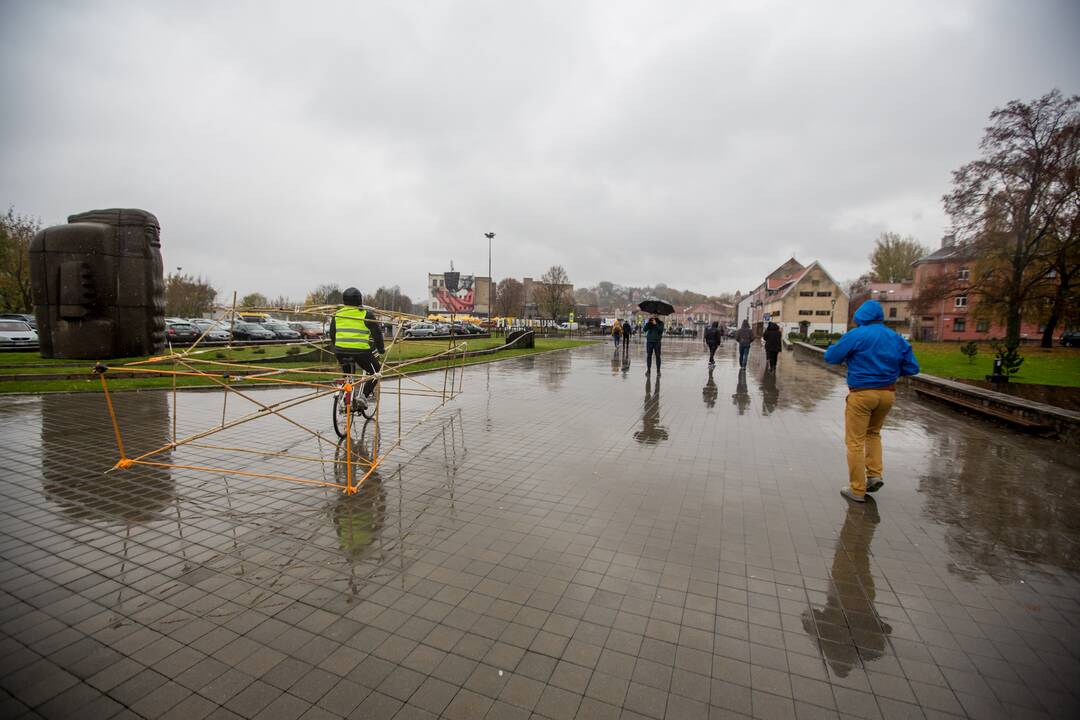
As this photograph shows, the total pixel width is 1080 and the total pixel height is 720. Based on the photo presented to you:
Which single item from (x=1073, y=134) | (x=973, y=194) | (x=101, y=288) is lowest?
(x=101, y=288)

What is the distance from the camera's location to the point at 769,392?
1285 centimetres

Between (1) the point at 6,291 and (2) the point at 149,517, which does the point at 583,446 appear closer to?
(2) the point at 149,517

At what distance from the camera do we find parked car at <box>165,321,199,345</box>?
88.3 feet

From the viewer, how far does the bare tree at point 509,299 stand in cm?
7994

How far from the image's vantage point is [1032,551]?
4023 mm

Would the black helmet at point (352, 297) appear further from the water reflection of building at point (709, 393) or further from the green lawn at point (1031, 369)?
the green lawn at point (1031, 369)

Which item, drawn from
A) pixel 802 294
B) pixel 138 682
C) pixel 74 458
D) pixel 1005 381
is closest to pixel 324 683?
pixel 138 682

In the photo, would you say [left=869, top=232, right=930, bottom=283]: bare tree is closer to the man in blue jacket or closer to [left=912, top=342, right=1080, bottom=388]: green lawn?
[left=912, top=342, right=1080, bottom=388]: green lawn

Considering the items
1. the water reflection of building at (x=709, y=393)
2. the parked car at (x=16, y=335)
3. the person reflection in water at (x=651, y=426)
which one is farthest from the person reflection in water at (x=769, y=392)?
the parked car at (x=16, y=335)

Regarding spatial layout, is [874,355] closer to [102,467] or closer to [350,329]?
[350,329]

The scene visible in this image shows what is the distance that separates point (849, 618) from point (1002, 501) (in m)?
3.64

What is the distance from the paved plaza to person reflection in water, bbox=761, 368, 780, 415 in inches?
142

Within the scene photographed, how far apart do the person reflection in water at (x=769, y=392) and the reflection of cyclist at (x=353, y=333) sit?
25.6 feet

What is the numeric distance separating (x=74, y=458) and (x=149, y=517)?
2783mm
